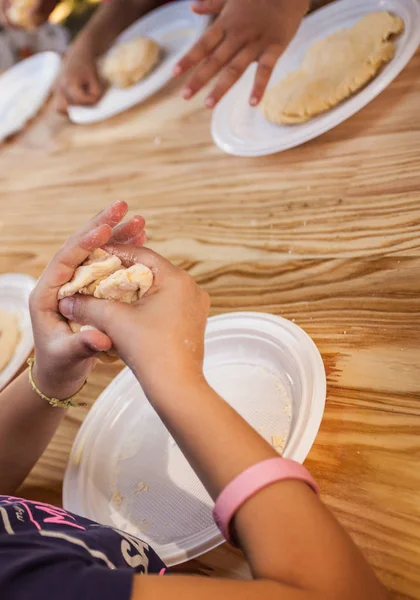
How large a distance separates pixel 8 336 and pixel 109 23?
109 centimetres

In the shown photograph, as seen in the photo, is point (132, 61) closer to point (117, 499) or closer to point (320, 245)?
point (320, 245)

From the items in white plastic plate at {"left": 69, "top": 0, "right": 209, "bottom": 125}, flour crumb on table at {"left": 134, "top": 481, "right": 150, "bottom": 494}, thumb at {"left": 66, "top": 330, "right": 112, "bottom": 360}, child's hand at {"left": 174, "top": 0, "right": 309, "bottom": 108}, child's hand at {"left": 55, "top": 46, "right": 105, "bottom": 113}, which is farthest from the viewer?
child's hand at {"left": 55, "top": 46, "right": 105, "bottom": 113}

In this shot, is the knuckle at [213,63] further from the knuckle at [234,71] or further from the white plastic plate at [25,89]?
→ the white plastic plate at [25,89]

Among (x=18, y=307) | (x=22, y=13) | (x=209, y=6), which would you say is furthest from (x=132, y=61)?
(x=22, y=13)

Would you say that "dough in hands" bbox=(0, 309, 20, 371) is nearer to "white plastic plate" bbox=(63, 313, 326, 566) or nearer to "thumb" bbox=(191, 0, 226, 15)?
"white plastic plate" bbox=(63, 313, 326, 566)

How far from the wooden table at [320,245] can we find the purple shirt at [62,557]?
0.11 meters

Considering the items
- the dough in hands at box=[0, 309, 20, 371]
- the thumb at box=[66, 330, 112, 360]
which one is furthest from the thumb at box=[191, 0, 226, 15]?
the thumb at box=[66, 330, 112, 360]

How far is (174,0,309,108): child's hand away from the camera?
1.10 metres

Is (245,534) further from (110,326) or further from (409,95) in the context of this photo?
(409,95)

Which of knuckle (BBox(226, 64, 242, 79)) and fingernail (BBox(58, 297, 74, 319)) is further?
knuckle (BBox(226, 64, 242, 79))

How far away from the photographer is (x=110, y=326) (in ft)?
2.03

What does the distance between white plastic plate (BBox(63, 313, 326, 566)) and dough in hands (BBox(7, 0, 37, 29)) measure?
1.69m

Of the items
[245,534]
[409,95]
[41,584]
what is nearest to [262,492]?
[245,534]

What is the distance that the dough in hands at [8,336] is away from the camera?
43.4 inches
